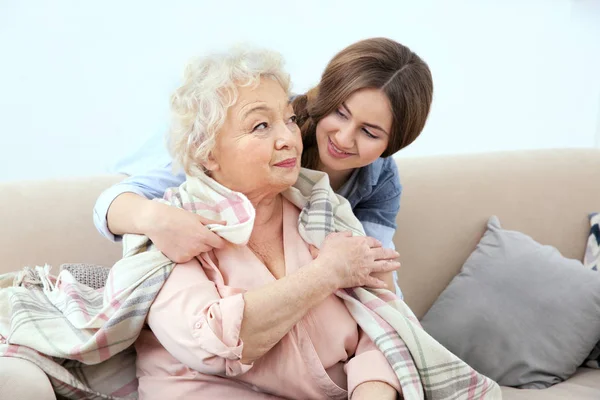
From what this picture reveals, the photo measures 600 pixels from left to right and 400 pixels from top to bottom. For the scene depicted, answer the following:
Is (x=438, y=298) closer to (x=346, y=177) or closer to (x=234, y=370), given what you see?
(x=346, y=177)

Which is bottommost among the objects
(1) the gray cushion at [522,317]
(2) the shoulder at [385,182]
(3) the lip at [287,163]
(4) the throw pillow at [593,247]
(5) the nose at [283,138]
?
(1) the gray cushion at [522,317]

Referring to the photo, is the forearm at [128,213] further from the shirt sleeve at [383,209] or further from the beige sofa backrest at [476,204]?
the shirt sleeve at [383,209]

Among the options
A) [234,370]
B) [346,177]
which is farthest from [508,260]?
[234,370]

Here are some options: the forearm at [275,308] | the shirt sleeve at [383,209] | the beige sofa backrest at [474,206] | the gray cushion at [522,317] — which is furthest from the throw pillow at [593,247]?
the forearm at [275,308]

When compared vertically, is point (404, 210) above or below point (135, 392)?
above

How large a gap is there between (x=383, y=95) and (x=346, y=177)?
37 centimetres

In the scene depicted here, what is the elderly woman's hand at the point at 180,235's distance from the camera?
158cm

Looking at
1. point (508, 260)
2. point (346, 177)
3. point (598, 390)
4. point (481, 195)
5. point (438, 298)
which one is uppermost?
point (346, 177)

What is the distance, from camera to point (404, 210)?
2.50 metres

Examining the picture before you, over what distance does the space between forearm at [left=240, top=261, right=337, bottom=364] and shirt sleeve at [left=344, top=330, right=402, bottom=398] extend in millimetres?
187

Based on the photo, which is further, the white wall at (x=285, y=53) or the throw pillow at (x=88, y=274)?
the white wall at (x=285, y=53)

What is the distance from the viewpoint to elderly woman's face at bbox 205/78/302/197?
1.62m

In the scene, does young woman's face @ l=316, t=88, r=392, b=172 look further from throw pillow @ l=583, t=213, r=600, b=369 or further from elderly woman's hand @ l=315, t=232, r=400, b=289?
throw pillow @ l=583, t=213, r=600, b=369

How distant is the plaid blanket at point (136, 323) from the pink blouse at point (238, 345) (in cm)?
4
